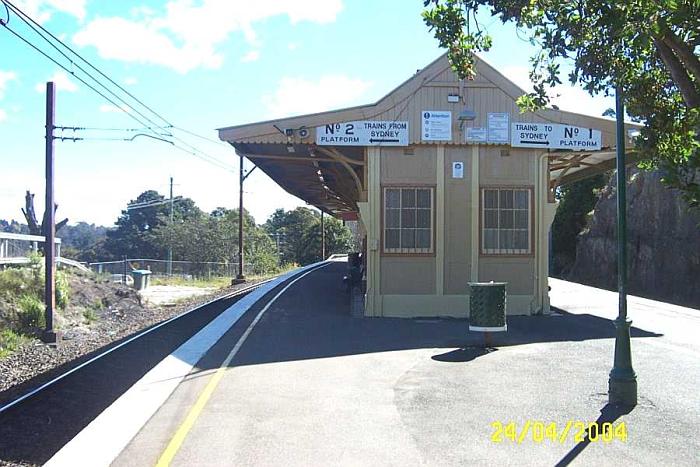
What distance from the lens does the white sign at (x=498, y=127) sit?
16.1 metres

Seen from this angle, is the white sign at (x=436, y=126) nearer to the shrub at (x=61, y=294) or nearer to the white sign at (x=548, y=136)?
the white sign at (x=548, y=136)

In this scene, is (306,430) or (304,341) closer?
(306,430)

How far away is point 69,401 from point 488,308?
21.3ft

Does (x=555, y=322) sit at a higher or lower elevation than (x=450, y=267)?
lower

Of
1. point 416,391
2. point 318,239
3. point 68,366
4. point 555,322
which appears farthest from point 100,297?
point 318,239

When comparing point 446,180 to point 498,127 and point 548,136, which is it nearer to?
point 498,127

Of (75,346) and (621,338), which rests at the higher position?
(621,338)

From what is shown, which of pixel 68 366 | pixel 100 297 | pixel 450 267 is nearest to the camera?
pixel 68 366

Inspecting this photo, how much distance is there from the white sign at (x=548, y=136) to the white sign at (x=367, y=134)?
2.68 metres

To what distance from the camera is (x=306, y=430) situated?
6617mm

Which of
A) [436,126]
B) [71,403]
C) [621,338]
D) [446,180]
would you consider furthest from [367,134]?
[621,338]

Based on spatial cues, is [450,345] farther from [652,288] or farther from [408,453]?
[652,288]

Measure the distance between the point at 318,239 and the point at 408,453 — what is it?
64.5 meters

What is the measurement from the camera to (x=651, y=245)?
33.3 metres
